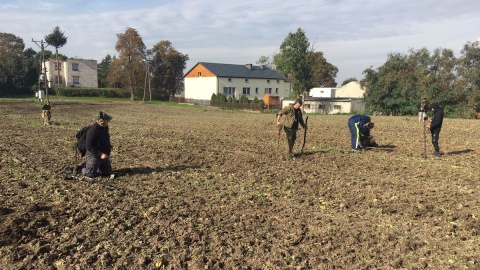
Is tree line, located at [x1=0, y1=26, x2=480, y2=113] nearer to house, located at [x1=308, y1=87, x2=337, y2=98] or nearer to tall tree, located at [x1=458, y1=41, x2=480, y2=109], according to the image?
tall tree, located at [x1=458, y1=41, x2=480, y2=109]

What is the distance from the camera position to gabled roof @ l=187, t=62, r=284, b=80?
7239 centimetres

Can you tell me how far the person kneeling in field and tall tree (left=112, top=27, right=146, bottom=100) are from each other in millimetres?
70231

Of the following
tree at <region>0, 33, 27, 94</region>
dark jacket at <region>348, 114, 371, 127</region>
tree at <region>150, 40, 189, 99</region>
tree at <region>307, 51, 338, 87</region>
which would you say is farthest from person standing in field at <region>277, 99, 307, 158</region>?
tree at <region>0, 33, 27, 94</region>

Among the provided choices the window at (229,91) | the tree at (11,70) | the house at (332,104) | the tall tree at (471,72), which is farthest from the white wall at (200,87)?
the tall tree at (471,72)

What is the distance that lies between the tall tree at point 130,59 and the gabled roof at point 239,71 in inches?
507

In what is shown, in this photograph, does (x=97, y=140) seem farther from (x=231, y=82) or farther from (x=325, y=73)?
(x=325, y=73)

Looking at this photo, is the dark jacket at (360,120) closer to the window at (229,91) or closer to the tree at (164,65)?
the window at (229,91)

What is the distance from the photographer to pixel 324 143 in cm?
1557

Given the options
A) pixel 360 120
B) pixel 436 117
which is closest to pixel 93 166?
pixel 360 120

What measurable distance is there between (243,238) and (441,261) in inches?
104

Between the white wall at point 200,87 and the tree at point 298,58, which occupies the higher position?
the tree at point 298,58

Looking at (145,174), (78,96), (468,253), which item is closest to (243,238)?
(468,253)

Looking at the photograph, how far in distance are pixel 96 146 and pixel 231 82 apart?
211 feet

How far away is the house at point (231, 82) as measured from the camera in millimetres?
71750
